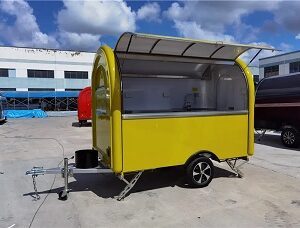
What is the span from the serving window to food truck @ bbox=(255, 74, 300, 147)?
4069 millimetres

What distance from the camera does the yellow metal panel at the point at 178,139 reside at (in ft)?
18.6

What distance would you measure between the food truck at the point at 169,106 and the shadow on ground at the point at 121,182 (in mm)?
377

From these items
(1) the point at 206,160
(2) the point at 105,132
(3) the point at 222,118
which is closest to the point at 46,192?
(2) the point at 105,132

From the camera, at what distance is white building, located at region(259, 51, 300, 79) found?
53.1 m

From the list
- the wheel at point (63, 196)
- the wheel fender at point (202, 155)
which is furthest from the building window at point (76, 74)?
the wheel at point (63, 196)

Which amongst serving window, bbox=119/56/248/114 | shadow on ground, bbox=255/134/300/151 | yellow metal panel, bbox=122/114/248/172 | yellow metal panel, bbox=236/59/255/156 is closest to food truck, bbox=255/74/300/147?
shadow on ground, bbox=255/134/300/151

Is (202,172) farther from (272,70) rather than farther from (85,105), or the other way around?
→ (272,70)

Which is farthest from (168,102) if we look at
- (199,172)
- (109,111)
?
(109,111)

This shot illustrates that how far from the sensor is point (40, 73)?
161ft

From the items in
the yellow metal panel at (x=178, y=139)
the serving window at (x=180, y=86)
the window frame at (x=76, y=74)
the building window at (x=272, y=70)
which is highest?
the building window at (x=272, y=70)

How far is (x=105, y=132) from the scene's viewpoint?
20.5ft

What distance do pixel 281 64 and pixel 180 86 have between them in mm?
53501

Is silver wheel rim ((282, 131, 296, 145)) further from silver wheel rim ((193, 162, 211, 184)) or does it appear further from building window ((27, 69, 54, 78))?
building window ((27, 69, 54, 78))

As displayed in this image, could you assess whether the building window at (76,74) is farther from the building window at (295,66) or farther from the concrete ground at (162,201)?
the concrete ground at (162,201)
